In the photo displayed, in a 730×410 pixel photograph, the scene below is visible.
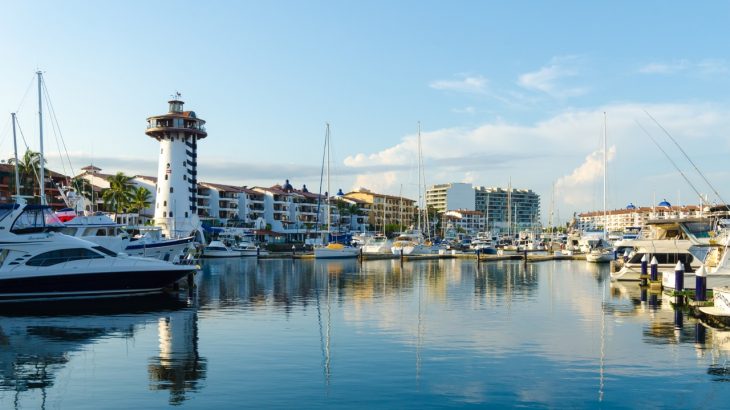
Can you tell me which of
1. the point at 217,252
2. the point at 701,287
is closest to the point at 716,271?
the point at 701,287

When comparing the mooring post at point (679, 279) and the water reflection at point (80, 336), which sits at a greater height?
the mooring post at point (679, 279)

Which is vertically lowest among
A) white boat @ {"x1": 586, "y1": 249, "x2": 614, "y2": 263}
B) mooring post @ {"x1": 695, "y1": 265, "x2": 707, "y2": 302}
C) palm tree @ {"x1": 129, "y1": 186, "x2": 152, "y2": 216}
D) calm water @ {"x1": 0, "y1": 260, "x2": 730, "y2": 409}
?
calm water @ {"x1": 0, "y1": 260, "x2": 730, "y2": 409}

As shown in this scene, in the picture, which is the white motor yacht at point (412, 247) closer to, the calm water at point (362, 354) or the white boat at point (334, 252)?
the white boat at point (334, 252)

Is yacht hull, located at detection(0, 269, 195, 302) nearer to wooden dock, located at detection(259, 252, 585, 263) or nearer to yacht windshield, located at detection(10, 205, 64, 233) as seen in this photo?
yacht windshield, located at detection(10, 205, 64, 233)

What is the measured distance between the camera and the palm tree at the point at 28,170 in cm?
8625

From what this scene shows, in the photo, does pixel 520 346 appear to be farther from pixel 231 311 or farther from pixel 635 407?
pixel 231 311

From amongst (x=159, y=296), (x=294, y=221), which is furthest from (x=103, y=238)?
(x=294, y=221)

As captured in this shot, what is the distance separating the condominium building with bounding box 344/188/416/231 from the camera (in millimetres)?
179375

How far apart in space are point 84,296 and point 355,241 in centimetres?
8309

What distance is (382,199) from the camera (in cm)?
18562

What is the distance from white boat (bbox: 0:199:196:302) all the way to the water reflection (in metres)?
0.79

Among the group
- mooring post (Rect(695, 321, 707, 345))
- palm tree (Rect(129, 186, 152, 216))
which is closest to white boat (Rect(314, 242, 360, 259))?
palm tree (Rect(129, 186, 152, 216))

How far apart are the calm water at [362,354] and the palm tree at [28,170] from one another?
59.3 meters

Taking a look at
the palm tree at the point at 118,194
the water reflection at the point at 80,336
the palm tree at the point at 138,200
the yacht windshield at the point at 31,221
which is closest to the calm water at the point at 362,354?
the water reflection at the point at 80,336
